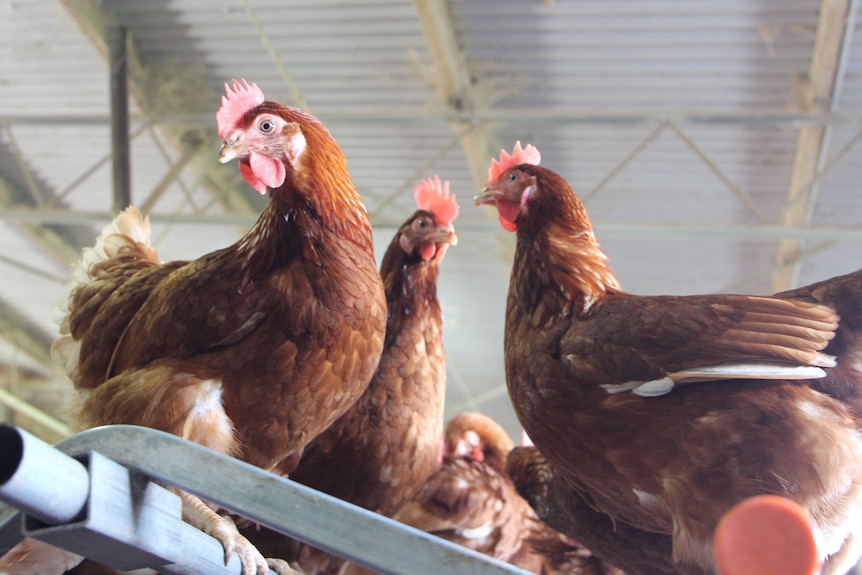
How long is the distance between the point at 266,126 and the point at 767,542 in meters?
1.22

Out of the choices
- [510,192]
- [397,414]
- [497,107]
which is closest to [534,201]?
[510,192]

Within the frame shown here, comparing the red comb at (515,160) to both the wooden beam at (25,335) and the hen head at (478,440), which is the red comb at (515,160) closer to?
the hen head at (478,440)

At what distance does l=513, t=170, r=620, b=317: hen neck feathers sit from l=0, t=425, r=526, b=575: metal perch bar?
93 cm

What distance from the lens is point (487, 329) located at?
23.6ft

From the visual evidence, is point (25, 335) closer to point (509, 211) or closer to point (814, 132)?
point (814, 132)

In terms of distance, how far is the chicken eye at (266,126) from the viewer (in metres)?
1.61

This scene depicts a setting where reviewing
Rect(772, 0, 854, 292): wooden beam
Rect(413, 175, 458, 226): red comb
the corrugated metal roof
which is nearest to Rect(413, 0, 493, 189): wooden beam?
the corrugated metal roof

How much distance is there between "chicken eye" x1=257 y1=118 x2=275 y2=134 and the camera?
1.61 metres

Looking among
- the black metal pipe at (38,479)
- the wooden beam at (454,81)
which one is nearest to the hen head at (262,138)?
the black metal pipe at (38,479)

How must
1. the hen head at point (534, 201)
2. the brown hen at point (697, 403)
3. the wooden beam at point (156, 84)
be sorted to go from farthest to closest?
the wooden beam at point (156, 84) → the hen head at point (534, 201) → the brown hen at point (697, 403)

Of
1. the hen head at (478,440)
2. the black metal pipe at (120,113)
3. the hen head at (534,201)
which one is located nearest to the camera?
the hen head at (534,201)

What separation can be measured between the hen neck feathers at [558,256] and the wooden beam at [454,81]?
2.76 m

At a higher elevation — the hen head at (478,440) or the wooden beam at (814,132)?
the wooden beam at (814,132)

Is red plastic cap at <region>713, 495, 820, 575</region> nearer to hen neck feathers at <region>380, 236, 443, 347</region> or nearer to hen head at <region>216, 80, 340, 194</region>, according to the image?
hen head at <region>216, 80, 340, 194</region>
